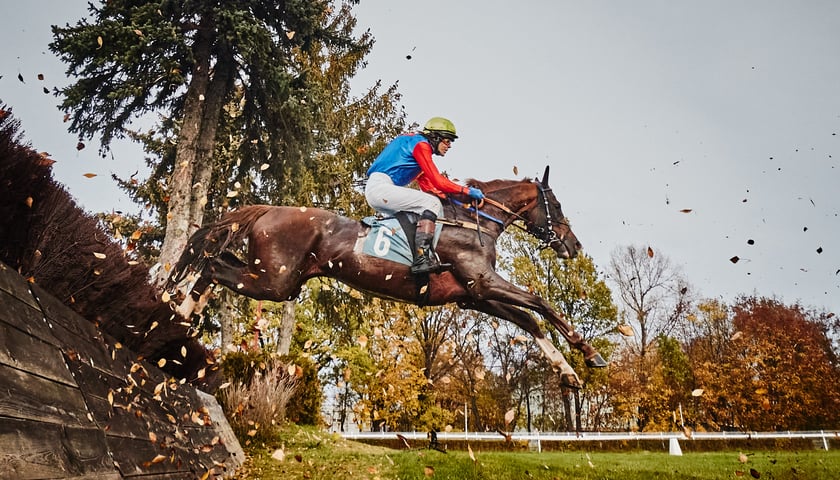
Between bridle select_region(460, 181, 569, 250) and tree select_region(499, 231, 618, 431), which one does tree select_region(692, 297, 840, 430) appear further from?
bridle select_region(460, 181, 569, 250)

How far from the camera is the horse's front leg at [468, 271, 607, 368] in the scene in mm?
4703

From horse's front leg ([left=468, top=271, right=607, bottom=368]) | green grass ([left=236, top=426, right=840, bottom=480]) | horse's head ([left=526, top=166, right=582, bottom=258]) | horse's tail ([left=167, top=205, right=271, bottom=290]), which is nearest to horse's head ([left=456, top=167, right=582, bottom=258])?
horse's head ([left=526, top=166, right=582, bottom=258])

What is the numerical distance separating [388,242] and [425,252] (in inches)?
15.2

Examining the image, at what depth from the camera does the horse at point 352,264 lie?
4773 millimetres

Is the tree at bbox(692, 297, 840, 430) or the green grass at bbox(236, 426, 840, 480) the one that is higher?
the tree at bbox(692, 297, 840, 430)

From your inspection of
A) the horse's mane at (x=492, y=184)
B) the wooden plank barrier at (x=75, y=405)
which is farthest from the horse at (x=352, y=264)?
the wooden plank barrier at (x=75, y=405)

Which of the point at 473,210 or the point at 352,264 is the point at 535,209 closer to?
the point at 473,210

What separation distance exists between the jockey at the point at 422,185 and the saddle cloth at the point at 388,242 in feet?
0.38

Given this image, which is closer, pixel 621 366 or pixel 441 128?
pixel 441 128

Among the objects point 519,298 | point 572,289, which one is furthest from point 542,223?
point 572,289

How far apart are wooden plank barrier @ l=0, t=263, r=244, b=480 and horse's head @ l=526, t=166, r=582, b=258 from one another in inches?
153

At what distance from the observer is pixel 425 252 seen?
4.69 metres

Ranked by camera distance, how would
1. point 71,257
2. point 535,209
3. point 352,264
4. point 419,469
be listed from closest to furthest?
1. point 71,257
2. point 352,264
3. point 535,209
4. point 419,469

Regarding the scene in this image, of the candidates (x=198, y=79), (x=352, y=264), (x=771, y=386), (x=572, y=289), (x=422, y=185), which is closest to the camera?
(x=352, y=264)
